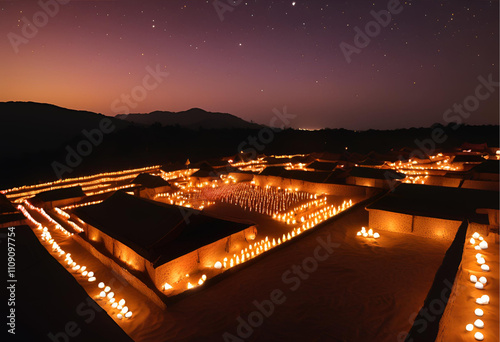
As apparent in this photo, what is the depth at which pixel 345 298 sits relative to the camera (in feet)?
25.1

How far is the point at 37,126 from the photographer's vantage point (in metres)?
87.8

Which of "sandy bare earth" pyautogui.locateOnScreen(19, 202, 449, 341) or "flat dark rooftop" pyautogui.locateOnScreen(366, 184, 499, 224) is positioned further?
"flat dark rooftop" pyautogui.locateOnScreen(366, 184, 499, 224)

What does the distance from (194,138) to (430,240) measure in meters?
80.0

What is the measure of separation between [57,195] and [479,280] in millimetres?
22550

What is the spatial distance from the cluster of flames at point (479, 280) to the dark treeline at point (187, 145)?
1521 inches

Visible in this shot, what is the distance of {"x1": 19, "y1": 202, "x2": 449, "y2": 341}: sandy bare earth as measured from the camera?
21.7 feet

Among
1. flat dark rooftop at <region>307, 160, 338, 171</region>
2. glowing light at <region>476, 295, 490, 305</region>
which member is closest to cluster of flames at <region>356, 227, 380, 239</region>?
glowing light at <region>476, 295, 490, 305</region>

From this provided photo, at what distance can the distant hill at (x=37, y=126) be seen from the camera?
6981 cm

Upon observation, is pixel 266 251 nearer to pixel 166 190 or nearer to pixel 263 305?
pixel 263 305

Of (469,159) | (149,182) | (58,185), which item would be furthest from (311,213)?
(469,159)

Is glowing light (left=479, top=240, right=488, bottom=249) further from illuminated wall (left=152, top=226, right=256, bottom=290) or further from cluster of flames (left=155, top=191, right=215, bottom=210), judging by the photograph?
cluster of flames (left=155, top=191, right=215, bottom=210)

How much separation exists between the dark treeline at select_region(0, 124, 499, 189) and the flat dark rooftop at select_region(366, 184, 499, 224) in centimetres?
3531

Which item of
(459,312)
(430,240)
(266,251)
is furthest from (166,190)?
(459,312)

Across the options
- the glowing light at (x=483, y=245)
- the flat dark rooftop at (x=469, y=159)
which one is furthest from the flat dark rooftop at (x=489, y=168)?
the glowing light at (x=483, y=245)
